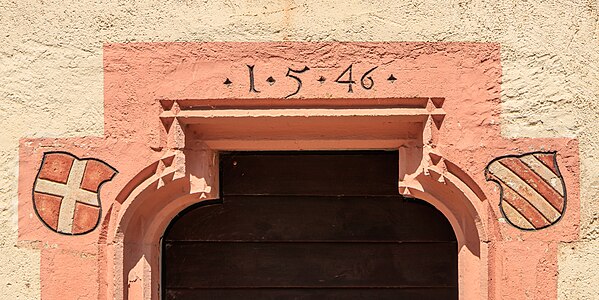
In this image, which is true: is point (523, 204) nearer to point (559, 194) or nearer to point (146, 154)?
point (559, 194)

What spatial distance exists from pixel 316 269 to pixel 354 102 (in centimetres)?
76

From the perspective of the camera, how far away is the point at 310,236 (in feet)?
11.9

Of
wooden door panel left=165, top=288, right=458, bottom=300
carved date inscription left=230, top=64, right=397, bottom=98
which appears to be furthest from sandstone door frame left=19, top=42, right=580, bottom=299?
wooden door panel left=165, top=288, right=458, bottom=300

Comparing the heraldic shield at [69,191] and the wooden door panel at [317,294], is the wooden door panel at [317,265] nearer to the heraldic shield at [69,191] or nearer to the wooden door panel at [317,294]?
the wooden door panel at [317,294]

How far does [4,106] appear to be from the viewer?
327cm

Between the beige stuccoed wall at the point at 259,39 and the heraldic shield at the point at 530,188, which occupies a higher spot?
the beige stuccoed wall at the point at 259,39

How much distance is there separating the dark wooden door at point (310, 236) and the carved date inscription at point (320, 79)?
0.50 metres

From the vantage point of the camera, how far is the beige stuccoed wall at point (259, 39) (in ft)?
10.5

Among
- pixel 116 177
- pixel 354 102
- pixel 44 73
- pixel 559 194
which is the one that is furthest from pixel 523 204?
pixel 44 73

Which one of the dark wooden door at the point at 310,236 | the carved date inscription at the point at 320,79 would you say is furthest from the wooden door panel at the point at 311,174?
the carved date inscription at the point at 320,79

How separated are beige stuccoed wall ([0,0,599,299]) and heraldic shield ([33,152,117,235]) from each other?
10 centimetres

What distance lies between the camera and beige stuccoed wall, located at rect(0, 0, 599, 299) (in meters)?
3.21

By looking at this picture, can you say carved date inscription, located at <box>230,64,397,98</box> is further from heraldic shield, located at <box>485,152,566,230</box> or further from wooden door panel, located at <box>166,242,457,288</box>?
wooden door panel, located at <box>166,242,457,288</box>

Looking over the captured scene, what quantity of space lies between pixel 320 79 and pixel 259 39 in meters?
0.26
